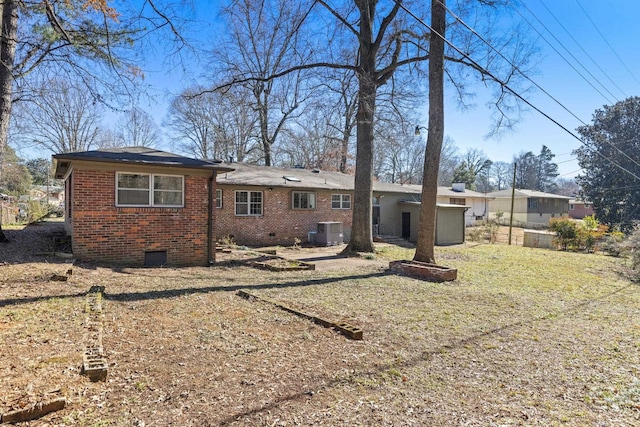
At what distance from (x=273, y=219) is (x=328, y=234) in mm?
2597

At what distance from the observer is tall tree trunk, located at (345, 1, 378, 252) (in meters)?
13.1

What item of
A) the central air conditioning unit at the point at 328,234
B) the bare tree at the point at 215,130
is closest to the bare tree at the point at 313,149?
the bare tree at the point at 215,130

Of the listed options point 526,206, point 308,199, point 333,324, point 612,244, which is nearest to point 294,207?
point 308,199

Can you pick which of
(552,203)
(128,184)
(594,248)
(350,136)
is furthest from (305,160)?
(552,203)

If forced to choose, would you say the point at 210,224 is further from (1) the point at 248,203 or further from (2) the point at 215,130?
(2) the point at 215,130

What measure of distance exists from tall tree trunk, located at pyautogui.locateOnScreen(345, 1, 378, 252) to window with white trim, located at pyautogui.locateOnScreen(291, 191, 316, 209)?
3.90 m

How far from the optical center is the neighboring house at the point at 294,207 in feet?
49.4

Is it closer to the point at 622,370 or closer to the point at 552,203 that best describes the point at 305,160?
the point at 552,203

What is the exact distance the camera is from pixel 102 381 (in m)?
3.05

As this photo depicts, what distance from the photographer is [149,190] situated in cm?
944

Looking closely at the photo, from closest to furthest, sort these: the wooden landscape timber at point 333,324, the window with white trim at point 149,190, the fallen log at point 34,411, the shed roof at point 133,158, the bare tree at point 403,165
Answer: the fallen log at point 34,411 < the wooden landscape timber at point 333,324 < the shed roof at point 133,158 < the window with white trim at point 149,190 < the bare tree at point 403,165

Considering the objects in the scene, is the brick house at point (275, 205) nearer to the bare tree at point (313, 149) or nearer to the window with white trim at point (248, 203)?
the window with white trim at point (248, 203)

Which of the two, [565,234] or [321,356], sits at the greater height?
[565,234]

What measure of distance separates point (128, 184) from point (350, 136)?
21617 mm
